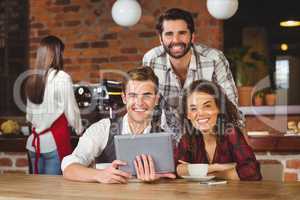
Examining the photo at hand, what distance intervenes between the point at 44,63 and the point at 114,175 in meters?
1.79

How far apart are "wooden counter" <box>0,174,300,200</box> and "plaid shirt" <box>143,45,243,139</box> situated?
103 cm

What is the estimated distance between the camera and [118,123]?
2850 mm

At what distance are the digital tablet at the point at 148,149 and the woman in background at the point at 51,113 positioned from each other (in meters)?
1.57

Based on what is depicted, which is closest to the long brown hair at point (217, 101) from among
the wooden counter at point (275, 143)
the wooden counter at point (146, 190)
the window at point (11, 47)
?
the wooden counter at point (275, 143)

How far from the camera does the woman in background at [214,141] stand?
268 centimetres

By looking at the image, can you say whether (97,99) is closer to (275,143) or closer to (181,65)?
(181,65)

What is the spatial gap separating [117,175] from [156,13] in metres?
2.80

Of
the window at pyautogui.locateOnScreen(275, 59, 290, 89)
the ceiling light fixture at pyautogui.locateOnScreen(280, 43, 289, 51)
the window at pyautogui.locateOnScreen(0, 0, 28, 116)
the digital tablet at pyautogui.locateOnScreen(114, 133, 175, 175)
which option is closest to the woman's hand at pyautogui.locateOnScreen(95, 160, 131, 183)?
the digital tablet at pyautogui.locateOnScreen(114, 133, 175, 175)

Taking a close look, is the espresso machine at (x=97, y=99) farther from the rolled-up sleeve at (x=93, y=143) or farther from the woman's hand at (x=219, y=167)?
the woman's hand at (x=219, y=167)

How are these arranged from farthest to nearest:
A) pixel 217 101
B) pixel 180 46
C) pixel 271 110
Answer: pixel 271 110, pixel 180 46, pixel 217 101

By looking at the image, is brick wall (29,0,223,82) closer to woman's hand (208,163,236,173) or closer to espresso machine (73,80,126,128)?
espresso machine (73,80,126,128)

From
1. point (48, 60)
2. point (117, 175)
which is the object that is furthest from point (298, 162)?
point (48, 60)

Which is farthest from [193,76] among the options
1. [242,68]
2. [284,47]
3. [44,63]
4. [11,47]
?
[284,47]

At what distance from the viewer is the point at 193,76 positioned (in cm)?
335
